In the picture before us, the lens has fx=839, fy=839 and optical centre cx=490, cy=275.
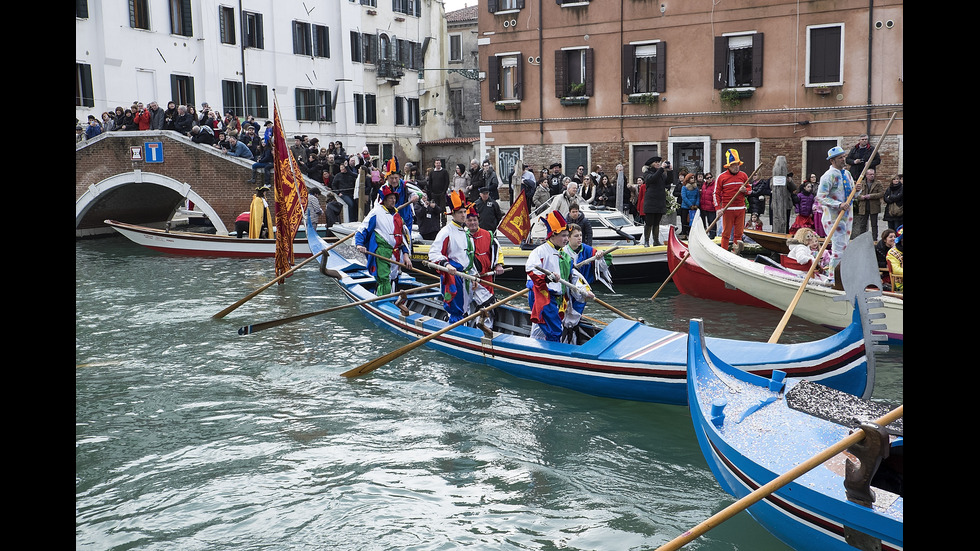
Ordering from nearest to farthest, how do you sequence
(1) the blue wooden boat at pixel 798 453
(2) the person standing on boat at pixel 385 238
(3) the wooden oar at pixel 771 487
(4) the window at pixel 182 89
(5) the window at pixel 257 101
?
(3) the wooden oar at pixel 771 487 < (1) the blue wooden boat at pixel 798 453 < (2) the person standing on boat at pixel 385 238 < (4) the window at pixel 182 89 < (5) the window at pixel 257 101

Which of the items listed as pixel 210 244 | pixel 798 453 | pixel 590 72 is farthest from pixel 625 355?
pixel 590 72

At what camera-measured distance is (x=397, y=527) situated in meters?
5.28

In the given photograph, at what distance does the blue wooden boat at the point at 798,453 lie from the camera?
12.0ft

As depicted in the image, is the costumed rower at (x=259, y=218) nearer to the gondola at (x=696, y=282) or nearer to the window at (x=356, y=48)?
the gondola at (x=696, y=282)

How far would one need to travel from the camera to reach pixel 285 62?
2833cm

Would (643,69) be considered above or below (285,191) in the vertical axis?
above

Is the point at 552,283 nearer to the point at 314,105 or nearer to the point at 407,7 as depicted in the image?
the point at 314,105

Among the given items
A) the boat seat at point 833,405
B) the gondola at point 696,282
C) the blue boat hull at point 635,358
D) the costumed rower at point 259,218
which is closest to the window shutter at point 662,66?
the gondola at point 696,282

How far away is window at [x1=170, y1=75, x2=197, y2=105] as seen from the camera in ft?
82.3

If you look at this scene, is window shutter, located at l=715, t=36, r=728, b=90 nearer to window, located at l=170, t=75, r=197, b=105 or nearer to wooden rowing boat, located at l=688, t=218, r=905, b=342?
wooden rowing boat, located at l=688, t=218, r=905, b=342

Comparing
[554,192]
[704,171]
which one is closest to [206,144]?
[554,192]

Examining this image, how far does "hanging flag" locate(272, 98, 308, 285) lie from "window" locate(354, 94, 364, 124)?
18.9 meters

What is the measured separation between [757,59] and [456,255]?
13026mm

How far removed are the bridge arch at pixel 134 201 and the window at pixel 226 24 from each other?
218 inches
